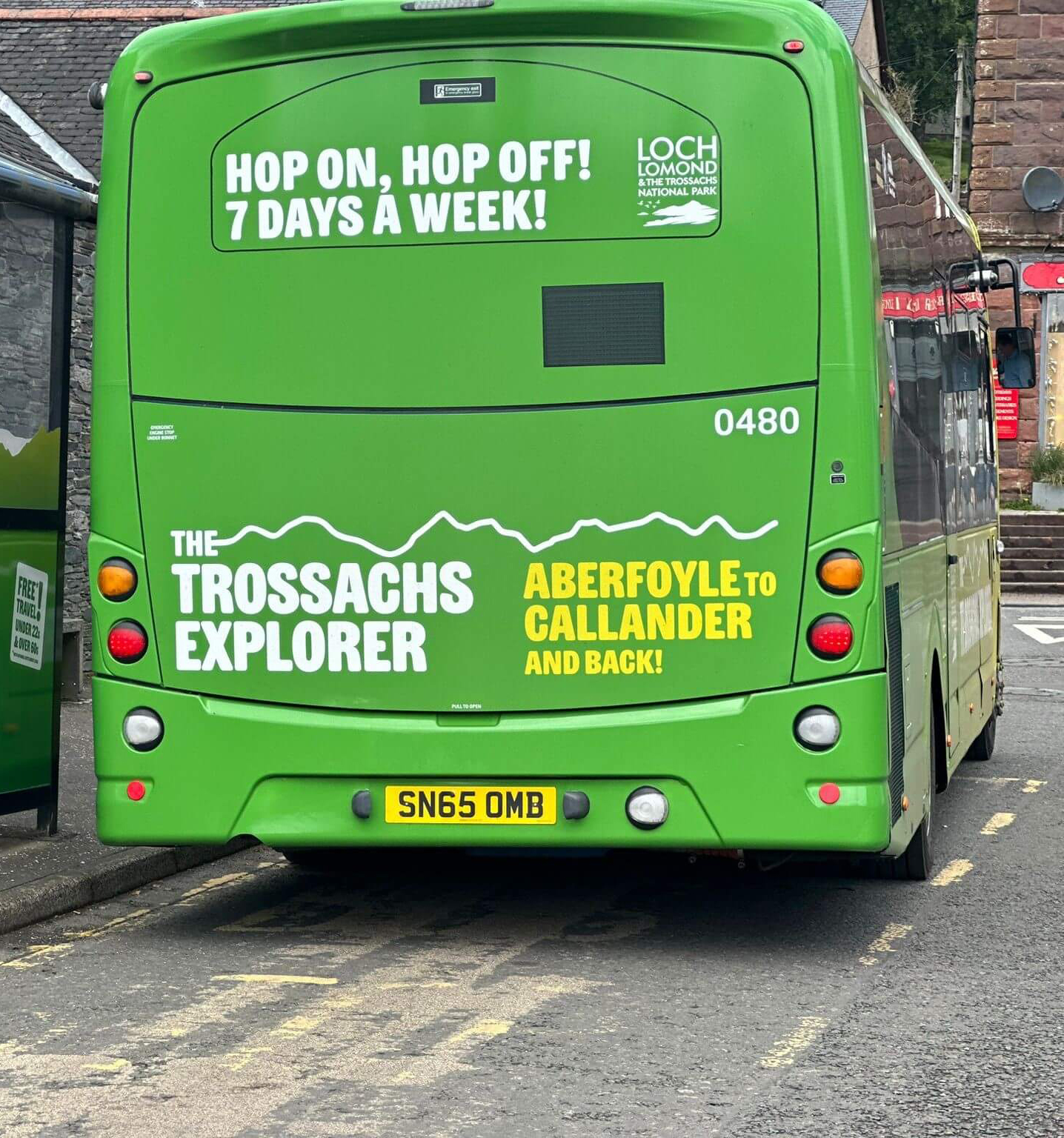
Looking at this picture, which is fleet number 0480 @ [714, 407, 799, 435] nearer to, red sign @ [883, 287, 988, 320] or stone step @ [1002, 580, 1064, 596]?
red sign @ [883, 287, 988, 320]

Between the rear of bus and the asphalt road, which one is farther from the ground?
the rear of bus

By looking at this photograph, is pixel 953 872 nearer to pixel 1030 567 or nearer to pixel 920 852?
pixel 920 852

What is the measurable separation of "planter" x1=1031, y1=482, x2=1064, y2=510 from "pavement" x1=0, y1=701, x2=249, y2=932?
23.1 meters

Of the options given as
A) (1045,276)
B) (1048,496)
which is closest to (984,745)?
(1048,496)

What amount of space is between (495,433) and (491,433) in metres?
0.02

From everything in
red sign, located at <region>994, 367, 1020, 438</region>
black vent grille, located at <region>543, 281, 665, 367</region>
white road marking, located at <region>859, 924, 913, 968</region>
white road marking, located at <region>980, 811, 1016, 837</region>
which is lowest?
white road marking, located at <region>859, 924, 913, 968</region>

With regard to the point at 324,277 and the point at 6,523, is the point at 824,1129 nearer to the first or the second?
the point at 324,277

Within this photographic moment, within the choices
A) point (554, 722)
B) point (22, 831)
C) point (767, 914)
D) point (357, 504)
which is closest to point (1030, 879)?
point (767, 914)

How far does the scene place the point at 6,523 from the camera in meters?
8.99

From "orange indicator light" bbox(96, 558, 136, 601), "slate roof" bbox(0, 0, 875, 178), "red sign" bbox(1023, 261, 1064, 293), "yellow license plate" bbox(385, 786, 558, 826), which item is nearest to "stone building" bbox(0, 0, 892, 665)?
"slate roof" bbox(0, 0, 875, 178)

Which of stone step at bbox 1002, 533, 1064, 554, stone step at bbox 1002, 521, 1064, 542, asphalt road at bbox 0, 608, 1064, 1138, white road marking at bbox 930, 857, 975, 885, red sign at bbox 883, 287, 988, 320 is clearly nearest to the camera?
asphalt road at bbox 0, 608, 1064, 1138

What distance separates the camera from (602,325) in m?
6.96

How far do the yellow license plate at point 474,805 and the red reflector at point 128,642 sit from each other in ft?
3.31

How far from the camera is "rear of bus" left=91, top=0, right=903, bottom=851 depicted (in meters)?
6.91
